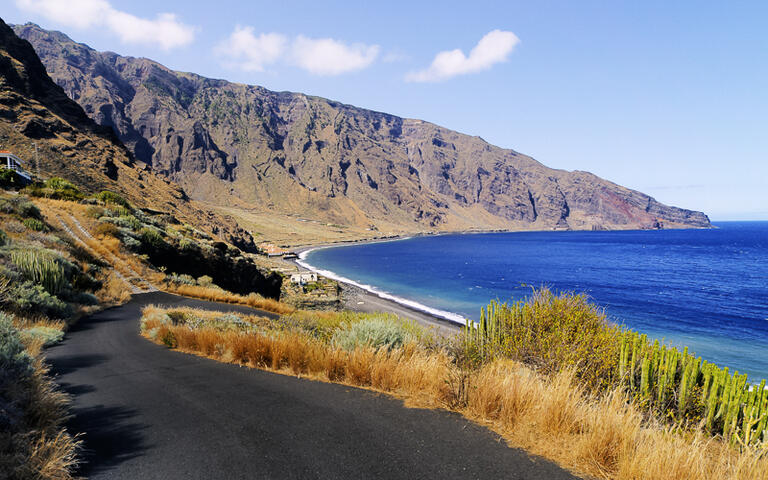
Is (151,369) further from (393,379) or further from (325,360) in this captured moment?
(393,379)

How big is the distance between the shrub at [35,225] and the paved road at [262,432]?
1520cm

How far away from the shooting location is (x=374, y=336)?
735 centimetres

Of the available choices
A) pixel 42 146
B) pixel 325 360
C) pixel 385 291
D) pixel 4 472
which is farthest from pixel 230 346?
pixel 42 146

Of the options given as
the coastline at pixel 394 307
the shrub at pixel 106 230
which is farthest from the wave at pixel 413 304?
the shrub at pixel 106 230

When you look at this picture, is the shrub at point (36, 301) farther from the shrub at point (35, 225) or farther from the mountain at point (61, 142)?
the mountain at point (61, 142)

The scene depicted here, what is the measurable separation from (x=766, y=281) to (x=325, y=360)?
86.8 meters

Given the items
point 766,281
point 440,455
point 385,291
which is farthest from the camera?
point 766,281

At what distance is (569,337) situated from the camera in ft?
23.4

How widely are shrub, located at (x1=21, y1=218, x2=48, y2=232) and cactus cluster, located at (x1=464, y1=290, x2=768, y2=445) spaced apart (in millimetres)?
20637

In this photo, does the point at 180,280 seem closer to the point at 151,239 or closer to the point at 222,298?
the point at 222,298

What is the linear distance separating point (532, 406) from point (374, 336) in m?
3.40

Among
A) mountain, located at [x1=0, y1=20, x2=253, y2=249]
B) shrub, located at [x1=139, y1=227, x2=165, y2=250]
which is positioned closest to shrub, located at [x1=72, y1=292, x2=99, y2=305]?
shrub, located at [x1=139, y1=227, x2=165, y2=250]

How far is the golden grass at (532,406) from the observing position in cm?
349

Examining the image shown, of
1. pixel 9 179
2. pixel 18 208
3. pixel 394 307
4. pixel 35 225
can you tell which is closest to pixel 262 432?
pixel 35 225
